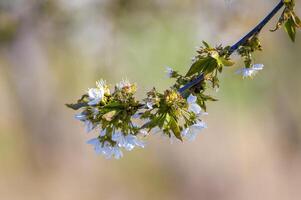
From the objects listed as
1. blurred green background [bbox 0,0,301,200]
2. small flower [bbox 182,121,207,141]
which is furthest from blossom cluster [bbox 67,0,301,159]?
blurred green background [bbox 0,0,301,200]

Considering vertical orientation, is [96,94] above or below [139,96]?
below

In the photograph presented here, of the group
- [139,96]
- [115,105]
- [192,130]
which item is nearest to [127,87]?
[115,105]

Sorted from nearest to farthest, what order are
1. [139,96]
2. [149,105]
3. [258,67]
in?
1. [149,105]
2. [258,67]
3. [139,96]

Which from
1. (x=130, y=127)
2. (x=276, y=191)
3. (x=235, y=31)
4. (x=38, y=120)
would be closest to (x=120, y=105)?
(x=130, y=127)

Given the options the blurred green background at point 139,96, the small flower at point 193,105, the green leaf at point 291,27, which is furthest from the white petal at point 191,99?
the blurred green background at point 139,96

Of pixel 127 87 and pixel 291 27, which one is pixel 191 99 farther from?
pixel 291 27

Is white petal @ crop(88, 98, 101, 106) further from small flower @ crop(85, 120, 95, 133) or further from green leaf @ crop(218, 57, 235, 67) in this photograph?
green leaf @ crop(218, 57, 235, 67)

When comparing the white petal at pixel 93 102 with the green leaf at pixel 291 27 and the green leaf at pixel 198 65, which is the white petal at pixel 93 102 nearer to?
the green leaf at pixel 198 65

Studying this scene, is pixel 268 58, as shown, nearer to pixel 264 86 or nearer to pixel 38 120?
pixel 264 86
